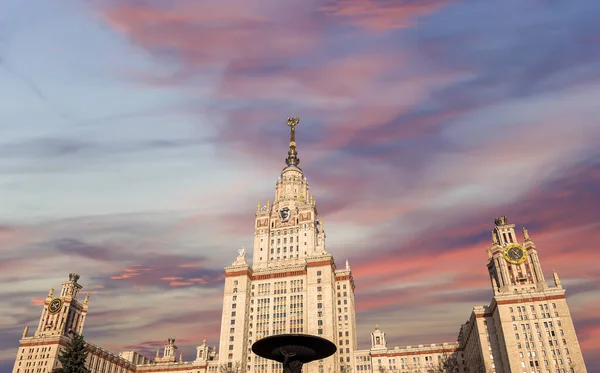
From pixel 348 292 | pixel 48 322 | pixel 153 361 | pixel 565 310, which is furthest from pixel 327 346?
pixel 153 361

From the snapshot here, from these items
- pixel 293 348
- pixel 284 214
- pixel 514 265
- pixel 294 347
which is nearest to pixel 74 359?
pixel 293 348

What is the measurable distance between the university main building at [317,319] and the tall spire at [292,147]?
14.3m

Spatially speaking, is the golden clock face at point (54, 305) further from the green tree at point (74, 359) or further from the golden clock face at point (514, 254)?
the golden clock face at point (514, 254)

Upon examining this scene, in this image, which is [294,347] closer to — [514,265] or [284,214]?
Result: [514,265]

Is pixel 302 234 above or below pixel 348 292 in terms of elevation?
above

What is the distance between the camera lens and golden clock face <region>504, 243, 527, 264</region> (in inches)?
4449

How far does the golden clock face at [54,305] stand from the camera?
424 feet

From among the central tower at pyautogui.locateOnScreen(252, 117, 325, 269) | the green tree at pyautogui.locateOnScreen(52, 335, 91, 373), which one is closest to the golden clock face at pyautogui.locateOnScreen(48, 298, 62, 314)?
the central tower at pyautogui.locateOnScreen(252, 117, 325, 269)

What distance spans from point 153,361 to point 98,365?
35.7 m

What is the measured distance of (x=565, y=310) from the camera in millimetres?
101688

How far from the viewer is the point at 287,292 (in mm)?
139625

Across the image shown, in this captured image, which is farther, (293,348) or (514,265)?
(514,265)

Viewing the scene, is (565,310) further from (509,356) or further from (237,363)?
(237,363)

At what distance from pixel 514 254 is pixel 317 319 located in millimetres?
57548
